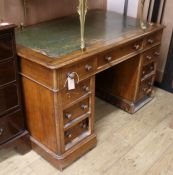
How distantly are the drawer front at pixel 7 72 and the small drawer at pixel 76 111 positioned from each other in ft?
1.23

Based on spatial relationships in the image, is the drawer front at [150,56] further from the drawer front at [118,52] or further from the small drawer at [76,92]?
the small drawer at [76,92]

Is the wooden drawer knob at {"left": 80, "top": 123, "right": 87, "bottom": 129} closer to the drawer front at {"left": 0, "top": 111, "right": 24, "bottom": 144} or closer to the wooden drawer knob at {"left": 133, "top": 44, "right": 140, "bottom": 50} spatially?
the drawer front at {"left": 0, "top": 111, "right": 24, "bottom": 144}

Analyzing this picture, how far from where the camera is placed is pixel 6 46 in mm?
1322

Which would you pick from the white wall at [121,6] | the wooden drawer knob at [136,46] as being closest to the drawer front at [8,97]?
the wooden drawer knob at [136,46]

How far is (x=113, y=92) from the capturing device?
2.30 m

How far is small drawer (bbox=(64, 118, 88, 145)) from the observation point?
1599 mm

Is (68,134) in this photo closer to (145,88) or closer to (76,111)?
(76,111)

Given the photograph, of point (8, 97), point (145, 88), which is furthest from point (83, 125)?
point (145, 88)

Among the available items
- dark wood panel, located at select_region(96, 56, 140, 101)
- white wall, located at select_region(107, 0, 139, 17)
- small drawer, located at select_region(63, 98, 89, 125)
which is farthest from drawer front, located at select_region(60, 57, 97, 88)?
white wall, located at select_region(107, 0, 139, 17)

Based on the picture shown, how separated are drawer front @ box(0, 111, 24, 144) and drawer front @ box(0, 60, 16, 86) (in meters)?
0.24

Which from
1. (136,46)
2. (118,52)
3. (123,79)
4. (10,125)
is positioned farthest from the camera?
(123,79)

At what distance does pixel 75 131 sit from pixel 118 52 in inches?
24.1

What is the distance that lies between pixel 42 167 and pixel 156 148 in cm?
84

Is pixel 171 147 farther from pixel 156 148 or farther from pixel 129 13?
pixel 129 13
